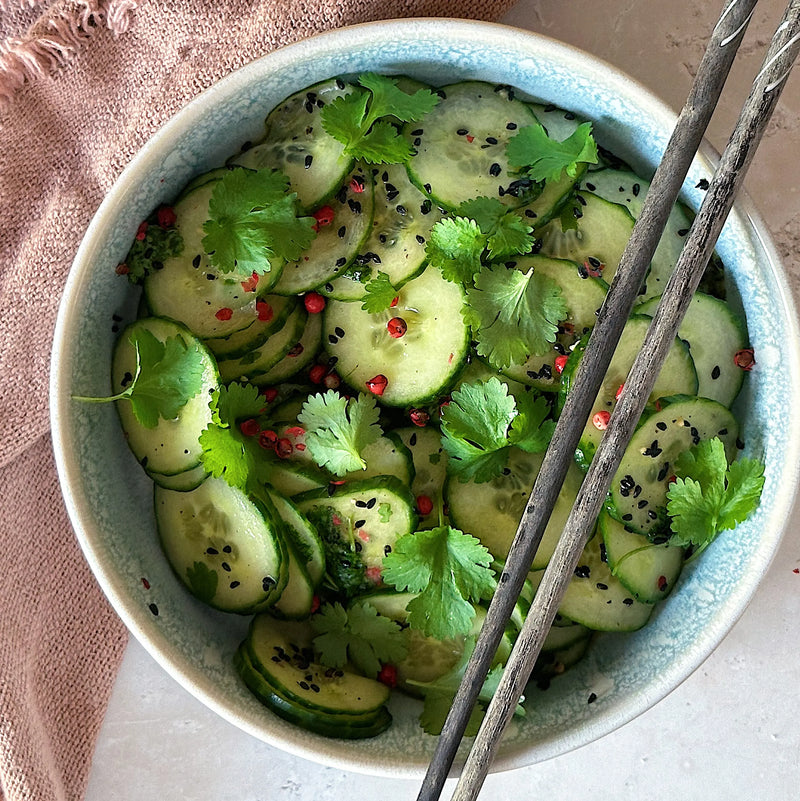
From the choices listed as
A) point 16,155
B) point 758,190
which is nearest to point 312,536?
point 16,155

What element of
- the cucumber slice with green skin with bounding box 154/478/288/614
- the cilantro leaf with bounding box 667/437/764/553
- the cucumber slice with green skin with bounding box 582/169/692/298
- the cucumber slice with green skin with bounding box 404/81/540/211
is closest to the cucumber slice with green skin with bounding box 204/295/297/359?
the cucumber slice with green skin with bounding box 154/478/288/614

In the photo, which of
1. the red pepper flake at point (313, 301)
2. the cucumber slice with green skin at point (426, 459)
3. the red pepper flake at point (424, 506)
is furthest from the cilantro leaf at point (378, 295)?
the red pepper flake at point (424, 506)

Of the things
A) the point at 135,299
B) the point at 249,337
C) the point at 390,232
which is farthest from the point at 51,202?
the point at 390,232

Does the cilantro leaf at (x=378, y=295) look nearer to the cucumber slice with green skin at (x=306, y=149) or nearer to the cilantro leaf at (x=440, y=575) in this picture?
the cucumber slice with green skin at (x=306, y=149)

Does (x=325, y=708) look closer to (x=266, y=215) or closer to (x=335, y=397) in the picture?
(x=335, y=397)

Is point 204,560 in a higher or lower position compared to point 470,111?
lower

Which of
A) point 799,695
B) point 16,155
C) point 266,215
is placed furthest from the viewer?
point 799,695
